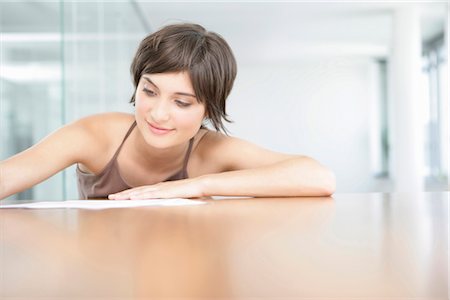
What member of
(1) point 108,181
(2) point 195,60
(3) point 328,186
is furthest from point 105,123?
(3) point 328,186

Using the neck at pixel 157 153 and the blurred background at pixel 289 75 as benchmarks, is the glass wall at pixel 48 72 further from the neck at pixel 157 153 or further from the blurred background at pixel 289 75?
the neck at pixel 157 153

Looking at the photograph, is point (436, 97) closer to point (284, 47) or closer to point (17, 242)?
point (284, 47)

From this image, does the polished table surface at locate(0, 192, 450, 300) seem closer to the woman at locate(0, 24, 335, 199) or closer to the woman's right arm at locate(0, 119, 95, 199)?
the woman at locate(0, 24, 335, 199)

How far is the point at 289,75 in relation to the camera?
13992 mm

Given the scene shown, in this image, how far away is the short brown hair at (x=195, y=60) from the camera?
1628 millimetres

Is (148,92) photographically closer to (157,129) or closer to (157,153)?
(157,129)

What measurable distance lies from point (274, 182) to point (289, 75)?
12.7m

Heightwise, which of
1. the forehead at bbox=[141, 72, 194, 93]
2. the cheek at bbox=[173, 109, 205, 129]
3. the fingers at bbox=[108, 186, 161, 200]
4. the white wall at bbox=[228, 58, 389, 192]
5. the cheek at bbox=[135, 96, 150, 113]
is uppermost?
the white wall at bbox=[228, 58, 389, 192]

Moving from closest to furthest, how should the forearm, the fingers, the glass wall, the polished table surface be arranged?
the polished table surface
the fingers
the forearm
the glass wall

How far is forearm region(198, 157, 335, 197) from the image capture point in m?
1.40

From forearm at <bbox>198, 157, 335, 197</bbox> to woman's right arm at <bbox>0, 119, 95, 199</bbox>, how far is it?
1.33 feet

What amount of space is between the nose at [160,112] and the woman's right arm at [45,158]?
8.2 inches

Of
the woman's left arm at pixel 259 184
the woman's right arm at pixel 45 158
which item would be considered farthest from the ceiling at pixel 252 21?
the woman's left arm at pixel 259 184

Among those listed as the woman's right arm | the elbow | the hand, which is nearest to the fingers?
the hand
